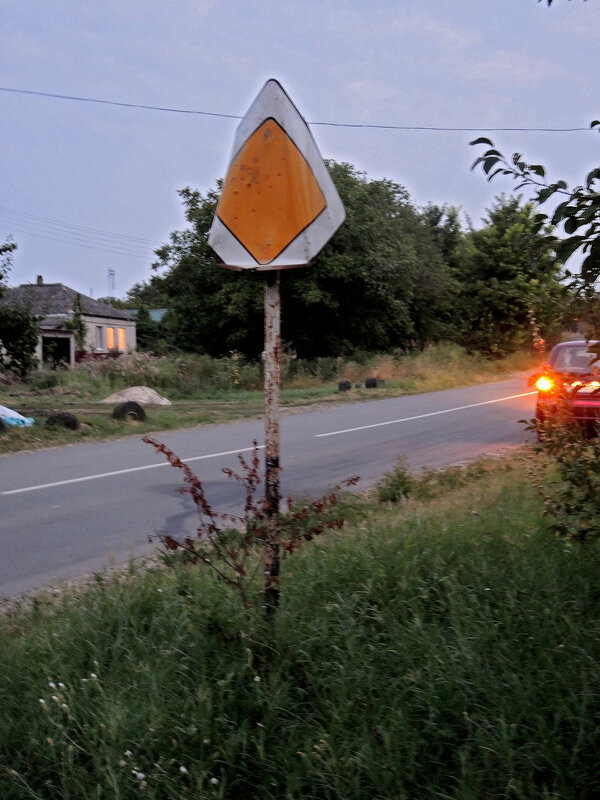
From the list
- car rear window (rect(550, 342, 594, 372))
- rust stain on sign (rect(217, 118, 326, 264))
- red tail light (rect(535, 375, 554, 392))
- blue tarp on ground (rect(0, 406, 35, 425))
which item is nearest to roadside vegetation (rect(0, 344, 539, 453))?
blue tarp on ground (rect(0, 406, 35, 425))

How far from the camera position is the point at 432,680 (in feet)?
11.9

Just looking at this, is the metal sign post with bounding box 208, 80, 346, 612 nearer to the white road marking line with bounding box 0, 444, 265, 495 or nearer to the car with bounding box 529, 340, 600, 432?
the car with bounding box 529, 340, 600, 432

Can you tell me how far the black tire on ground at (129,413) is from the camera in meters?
17.2

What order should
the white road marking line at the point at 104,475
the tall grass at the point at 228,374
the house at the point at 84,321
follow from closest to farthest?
1. the white road marking line at the point at 104,475
2. the tall grass at the point at 228,374
3. the house at the point at 84,321

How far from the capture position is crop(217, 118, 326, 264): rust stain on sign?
4102mm

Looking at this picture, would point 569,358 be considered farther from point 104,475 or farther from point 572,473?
point 572,473

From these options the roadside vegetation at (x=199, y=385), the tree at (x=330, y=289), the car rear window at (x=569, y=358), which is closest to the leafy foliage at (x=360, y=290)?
the tree at (x=330, y=289)

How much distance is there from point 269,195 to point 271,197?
1 cm

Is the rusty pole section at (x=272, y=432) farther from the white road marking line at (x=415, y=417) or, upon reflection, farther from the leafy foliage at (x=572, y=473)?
the white road marking line at (x=415, y=417)

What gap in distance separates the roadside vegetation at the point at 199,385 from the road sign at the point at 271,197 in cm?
1048

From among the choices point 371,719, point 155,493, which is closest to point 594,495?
point 371,719

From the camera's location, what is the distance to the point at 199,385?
26906mm

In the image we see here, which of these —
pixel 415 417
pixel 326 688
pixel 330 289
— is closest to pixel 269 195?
pixel 326 688

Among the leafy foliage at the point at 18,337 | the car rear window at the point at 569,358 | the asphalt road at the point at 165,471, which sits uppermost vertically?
the leafy foliage at the point at 18,337
